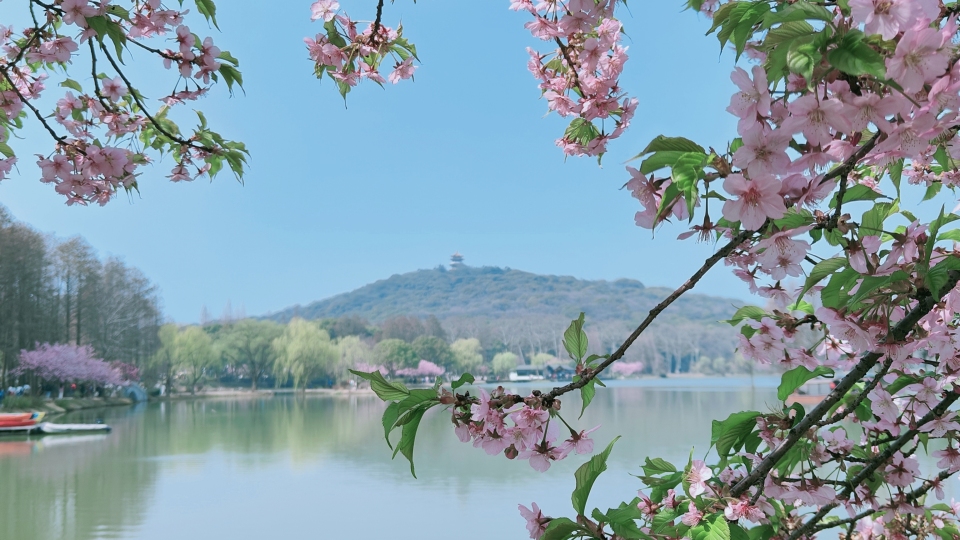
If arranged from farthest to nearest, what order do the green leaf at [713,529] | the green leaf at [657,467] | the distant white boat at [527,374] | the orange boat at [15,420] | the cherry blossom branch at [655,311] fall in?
1. the distant white boat at [527,374]
2. the orange boat at [15,420]
3. the green leaf at [657,467]
4. the green leaf at [713,529]
5. the cherry blossom branch at [655,311]

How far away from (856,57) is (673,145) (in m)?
0.11

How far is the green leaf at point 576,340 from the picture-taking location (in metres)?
0.61

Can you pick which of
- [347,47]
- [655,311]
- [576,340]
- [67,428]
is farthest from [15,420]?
[655,311]

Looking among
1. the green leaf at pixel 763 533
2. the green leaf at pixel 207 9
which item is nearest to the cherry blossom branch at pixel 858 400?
the green leaf at pixel 763 533

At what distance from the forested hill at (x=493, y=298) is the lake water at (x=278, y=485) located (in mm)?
47943

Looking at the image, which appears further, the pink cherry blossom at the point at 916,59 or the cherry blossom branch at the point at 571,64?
the cherry blossom branch at the point at 571,64

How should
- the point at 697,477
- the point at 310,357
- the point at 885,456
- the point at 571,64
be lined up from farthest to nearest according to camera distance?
the point at 310,357 → the point at 571,64 → the point at 885,456 → the point at 697,477

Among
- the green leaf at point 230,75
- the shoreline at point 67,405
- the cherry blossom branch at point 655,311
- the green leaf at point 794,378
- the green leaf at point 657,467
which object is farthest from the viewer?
the shoreline at point 67,405

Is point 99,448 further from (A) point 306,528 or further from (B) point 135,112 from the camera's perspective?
(B) point 135,112

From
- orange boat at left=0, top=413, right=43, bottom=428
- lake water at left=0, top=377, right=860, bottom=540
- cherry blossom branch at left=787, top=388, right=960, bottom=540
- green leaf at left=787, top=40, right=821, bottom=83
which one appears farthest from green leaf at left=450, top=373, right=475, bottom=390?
orange boat at left=0, top=413, right=43, bottom=428

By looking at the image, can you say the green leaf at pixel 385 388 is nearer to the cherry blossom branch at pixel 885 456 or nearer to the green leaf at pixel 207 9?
the cherry blossom branch at pixel 885 456

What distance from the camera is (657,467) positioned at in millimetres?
811

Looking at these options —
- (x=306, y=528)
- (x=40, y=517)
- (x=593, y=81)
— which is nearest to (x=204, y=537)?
(x=306, y=528)

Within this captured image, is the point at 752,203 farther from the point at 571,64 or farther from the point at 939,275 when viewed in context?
the point at 571,64
